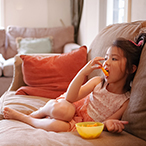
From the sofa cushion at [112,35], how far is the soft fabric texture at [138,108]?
1.47 ft

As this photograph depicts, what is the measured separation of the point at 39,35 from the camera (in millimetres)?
4586

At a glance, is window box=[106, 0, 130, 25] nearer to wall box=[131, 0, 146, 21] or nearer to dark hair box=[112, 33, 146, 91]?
wall box=[131, 0, 146, 21]

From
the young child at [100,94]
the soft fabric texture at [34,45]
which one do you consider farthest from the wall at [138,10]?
the soft fabric texture at [34,45]

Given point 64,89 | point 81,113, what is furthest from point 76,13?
point 81,113

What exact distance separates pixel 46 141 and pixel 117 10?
2.73 m

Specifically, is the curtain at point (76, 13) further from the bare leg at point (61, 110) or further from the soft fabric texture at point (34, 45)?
the bare leg at point (61, 110)

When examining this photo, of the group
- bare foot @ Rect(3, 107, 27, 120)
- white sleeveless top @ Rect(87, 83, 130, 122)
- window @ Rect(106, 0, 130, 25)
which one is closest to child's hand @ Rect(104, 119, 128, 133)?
white sleeveless top @ Rect(87, 83, 130, 122)

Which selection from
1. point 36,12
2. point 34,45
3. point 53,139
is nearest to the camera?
point 53,139

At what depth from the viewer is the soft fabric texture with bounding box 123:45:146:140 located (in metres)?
1.09

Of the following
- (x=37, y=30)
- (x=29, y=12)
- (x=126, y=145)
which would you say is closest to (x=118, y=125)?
(x=126, y=145)

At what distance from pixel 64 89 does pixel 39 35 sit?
8.72 ft

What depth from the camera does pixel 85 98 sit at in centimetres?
160

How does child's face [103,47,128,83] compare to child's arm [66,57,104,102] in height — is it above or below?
above

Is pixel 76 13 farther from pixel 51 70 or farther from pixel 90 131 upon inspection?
pixel 90 131
